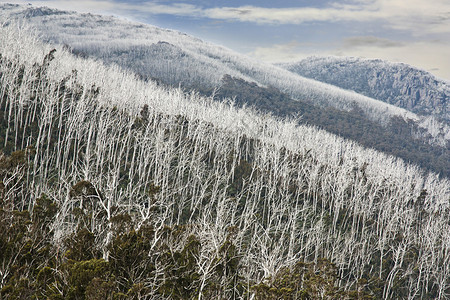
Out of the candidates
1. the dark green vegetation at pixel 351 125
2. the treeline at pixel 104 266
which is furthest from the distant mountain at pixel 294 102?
the treeline at pixel 104 266

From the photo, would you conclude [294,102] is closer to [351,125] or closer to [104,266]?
[351,125]

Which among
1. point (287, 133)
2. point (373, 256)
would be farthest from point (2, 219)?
point (287, 133)

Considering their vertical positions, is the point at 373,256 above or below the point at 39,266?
below

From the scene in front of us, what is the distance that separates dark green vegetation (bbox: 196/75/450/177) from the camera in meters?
123

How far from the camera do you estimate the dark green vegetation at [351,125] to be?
12312cm

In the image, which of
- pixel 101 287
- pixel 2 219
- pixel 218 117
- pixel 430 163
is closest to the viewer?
pixel 101 287

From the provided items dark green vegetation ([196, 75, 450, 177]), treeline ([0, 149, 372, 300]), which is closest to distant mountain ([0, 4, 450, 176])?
dark green vegetation ([196, 75, 450, 177])

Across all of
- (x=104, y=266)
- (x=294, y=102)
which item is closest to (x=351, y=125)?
(x=294, y=102)

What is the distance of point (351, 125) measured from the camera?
138500mm

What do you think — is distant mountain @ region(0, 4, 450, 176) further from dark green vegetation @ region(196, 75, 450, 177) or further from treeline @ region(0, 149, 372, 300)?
treeline @ region(0, 149, 372, 300)

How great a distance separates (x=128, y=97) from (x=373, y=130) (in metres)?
121

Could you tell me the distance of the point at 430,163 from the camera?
398 ft

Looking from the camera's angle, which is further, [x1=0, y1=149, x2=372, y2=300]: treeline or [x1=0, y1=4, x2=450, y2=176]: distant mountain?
[x1=0, y1=4, x2=450, y2=176]: distant mountain

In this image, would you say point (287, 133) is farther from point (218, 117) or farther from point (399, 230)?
point (399, 230)
